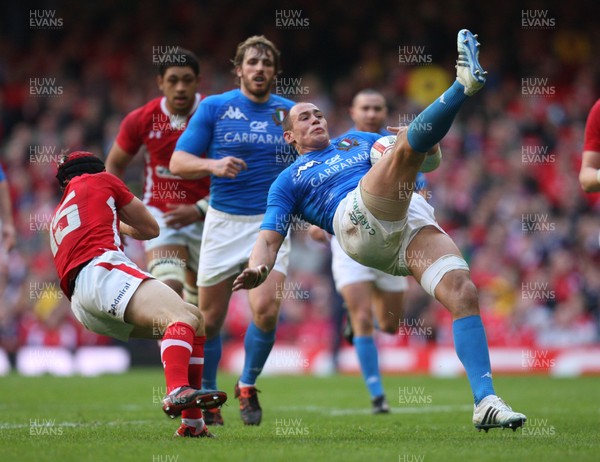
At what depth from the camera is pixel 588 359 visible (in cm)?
1581

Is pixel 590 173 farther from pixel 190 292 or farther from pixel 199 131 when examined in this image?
pixel 190 292

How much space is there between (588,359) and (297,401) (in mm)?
6833

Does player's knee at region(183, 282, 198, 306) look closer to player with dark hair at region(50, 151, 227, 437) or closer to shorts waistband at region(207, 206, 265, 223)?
shorts waistband at region(207, 206, 265, 223)

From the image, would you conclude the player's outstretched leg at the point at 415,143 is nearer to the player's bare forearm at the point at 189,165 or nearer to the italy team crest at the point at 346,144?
the italy team crest at the point at 346,144

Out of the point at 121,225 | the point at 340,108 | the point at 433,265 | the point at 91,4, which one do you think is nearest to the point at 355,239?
the point at 433,265

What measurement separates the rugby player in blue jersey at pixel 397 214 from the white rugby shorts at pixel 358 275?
3116 mm

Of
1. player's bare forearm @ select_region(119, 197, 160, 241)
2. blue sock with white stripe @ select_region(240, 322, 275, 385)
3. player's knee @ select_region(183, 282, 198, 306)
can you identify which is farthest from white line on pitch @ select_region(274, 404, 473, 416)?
player's bare forearm @ select_region(119, 197, 160, 241)

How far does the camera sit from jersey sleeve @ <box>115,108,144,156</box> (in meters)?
9.16

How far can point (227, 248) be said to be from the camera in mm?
8422

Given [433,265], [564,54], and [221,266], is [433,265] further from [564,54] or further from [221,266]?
[564,54]

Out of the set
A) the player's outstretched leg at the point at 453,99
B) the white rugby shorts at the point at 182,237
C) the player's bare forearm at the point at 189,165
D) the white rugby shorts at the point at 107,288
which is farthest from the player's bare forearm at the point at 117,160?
the player's outstretched leg at the point at 453,99

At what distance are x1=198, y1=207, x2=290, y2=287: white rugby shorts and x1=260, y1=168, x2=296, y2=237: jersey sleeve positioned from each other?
4.85ft

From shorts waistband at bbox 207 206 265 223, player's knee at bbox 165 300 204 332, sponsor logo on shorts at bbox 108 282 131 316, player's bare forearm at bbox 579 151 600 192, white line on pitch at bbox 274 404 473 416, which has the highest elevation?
player's bare forearm at bbox 579 151 600 192

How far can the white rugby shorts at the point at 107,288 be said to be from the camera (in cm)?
616
